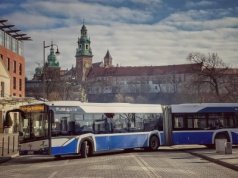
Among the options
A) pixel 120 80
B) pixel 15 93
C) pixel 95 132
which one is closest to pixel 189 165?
pixel 95 132

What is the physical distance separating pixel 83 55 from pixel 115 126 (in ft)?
526

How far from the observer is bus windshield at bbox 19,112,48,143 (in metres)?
19.1

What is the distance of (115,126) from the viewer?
2261 centimetres

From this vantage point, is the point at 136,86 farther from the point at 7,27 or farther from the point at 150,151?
the point at 150,151

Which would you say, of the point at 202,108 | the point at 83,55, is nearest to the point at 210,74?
the point at 202,108

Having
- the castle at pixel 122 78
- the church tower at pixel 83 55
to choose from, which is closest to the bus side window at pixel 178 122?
the castle at pixel 122 78

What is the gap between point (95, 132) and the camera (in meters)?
21.2

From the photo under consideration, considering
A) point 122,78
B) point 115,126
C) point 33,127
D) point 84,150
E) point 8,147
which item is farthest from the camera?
point 122,78

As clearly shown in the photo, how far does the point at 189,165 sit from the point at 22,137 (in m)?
8.19

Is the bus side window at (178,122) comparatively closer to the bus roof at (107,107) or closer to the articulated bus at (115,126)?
the articulated bus at (115,126)

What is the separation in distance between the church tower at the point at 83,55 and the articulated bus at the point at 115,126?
151386 millimetres

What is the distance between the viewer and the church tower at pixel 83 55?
577ft

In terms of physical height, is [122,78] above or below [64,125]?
above

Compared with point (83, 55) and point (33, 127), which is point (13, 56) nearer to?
point (33, 127)
